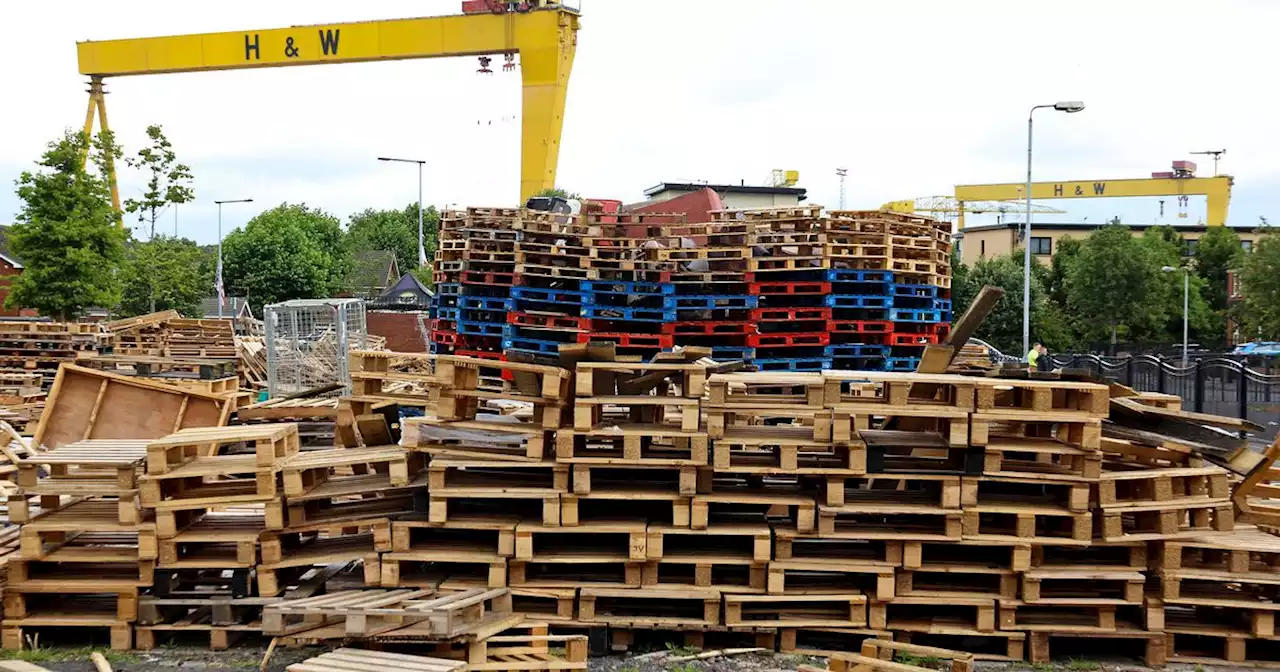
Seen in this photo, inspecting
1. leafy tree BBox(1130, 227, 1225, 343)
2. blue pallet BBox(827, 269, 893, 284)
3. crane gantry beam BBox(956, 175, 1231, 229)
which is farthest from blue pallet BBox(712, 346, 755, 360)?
crane gantry beam BBox(956, 175, 1231, 229)

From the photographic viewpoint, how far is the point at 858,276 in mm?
15359

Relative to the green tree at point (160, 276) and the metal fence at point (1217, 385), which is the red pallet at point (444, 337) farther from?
the green tree at point (160, 276)

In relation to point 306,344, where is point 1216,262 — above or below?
above

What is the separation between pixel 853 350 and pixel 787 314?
1.21 metres

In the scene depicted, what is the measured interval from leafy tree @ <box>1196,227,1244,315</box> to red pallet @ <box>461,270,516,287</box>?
48.7m

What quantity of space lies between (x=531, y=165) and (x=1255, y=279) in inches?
1075

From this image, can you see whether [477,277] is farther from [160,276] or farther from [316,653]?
[160,276]

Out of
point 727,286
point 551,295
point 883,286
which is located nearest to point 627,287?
point 551,295

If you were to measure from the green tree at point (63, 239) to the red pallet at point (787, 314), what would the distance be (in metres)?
21.5

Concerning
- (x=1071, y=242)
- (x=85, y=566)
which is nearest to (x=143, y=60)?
(x=85, y=566)

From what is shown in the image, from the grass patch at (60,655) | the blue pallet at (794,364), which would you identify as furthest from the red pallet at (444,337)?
the grass patch at (60,655)

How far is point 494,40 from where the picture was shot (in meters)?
31.5

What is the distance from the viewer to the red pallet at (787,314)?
1523 centimetres

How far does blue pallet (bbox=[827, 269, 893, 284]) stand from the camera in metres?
15.2
